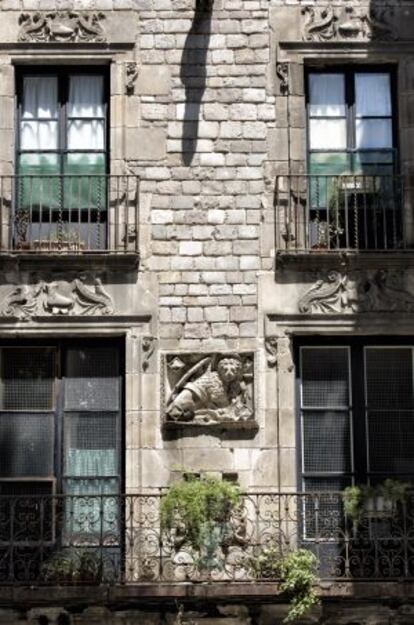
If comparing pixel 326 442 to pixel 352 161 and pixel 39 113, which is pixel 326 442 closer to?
pixel 352 161

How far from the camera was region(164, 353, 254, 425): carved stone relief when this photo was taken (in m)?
15.4

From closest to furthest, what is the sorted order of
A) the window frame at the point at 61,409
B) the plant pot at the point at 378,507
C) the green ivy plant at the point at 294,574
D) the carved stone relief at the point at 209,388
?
1. the green ivy plant at the point at 294,574
2. the plant pot at the point at 378,507
3. the carved stone relief at the point at 209,388
4. the window frame at the point at 61,409

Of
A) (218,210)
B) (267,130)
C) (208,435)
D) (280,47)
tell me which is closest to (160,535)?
(208,435)

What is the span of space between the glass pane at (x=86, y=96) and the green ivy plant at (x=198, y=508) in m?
4.64

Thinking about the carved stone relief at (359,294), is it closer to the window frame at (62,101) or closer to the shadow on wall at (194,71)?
the shadow on wall at (194,71)

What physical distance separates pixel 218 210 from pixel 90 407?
265 cm

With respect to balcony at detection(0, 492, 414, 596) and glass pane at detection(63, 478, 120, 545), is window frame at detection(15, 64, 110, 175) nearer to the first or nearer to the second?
glass pane at detection(63, 478, 120, 545)

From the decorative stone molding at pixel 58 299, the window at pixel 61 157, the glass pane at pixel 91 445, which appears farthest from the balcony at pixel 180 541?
the window at pixel 61 157

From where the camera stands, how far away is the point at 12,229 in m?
16.1

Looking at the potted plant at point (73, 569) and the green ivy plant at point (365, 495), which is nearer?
the potted plant at point (73, 569)

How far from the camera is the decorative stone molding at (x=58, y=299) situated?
15703mm

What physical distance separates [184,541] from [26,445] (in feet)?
7.15

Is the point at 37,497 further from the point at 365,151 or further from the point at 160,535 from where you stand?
the point at 365,151

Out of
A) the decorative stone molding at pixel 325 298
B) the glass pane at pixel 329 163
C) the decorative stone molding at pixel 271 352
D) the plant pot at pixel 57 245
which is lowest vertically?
the decorative stone molding at pixel 271 352
